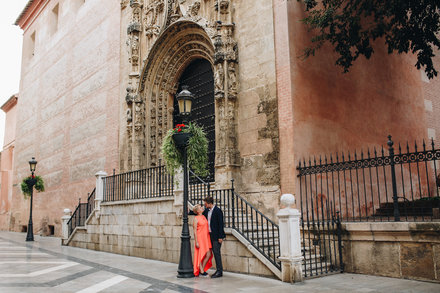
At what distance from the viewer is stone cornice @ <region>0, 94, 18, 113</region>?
34169 mm

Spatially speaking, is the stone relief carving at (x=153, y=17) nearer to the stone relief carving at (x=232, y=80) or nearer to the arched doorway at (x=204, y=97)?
the arched doorway at (x=204, y=97)

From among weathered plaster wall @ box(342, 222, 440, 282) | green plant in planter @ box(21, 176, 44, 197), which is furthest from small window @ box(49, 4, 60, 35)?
weathered plaster wall @ box(342, 222, 440, 282)

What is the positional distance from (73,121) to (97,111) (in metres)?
3.09

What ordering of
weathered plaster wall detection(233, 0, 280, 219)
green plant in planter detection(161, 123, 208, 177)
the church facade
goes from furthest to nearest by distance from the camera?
the church facade
weathered plaster wall detection(233, 0, 280, 219)
green plant in planter detection(161, 123, 208, 177)

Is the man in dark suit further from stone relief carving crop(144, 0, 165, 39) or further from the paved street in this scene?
stone relief carving crop(144, 0, 165, 39)

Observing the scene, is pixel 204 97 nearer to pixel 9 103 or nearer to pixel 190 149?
pixel 190 149

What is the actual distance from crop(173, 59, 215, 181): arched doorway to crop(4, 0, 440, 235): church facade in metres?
0.04

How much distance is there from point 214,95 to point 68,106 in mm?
12849

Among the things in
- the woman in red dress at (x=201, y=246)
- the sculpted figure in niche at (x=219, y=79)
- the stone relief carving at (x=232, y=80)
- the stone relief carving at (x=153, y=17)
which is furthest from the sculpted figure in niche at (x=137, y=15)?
the woman in red dress at (x=201, y=246)

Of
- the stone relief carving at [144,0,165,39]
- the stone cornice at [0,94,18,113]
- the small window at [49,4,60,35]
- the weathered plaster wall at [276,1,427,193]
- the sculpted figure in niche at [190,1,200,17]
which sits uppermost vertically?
the small window at [49,4,60,35]

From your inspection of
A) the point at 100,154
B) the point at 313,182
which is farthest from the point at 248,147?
the point at 100,154

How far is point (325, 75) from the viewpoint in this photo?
1215cm

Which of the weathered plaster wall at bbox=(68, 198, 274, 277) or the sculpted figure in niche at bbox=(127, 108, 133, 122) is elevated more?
the sculpted figure in niche at bbox=(127, 108, 133, 122)

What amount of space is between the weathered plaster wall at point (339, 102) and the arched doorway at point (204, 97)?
3.91 metres
